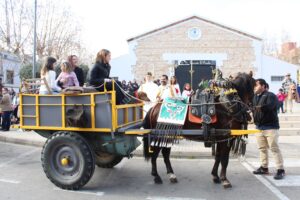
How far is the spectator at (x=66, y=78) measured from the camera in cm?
676

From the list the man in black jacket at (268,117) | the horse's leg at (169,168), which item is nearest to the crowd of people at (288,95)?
the man in black jacket at (268,117)

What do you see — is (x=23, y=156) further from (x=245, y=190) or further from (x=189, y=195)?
(x=245, y=190)

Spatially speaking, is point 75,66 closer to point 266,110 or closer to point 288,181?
point 266,110

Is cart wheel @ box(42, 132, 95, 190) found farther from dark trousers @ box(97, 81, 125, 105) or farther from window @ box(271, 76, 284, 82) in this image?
window @ box(271, 76, 284, 82)

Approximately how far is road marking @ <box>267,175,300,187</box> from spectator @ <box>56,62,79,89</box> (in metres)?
4.10

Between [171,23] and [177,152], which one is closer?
[177,152]

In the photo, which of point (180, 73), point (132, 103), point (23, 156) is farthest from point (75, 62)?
point (180, 73)

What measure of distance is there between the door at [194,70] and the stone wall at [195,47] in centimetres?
69

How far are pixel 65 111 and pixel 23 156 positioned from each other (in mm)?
3648

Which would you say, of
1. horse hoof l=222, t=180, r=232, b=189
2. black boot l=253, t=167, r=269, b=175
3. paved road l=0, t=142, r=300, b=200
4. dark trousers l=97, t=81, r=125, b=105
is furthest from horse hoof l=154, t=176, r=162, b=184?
black boot l=253, t=167, r=269, b=175

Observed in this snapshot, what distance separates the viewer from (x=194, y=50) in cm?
2277

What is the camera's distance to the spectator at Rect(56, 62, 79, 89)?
6758mm

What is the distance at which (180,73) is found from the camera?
22.7 metres

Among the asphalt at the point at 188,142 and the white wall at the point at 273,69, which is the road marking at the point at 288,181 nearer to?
the asphalt at the point at 188,142
